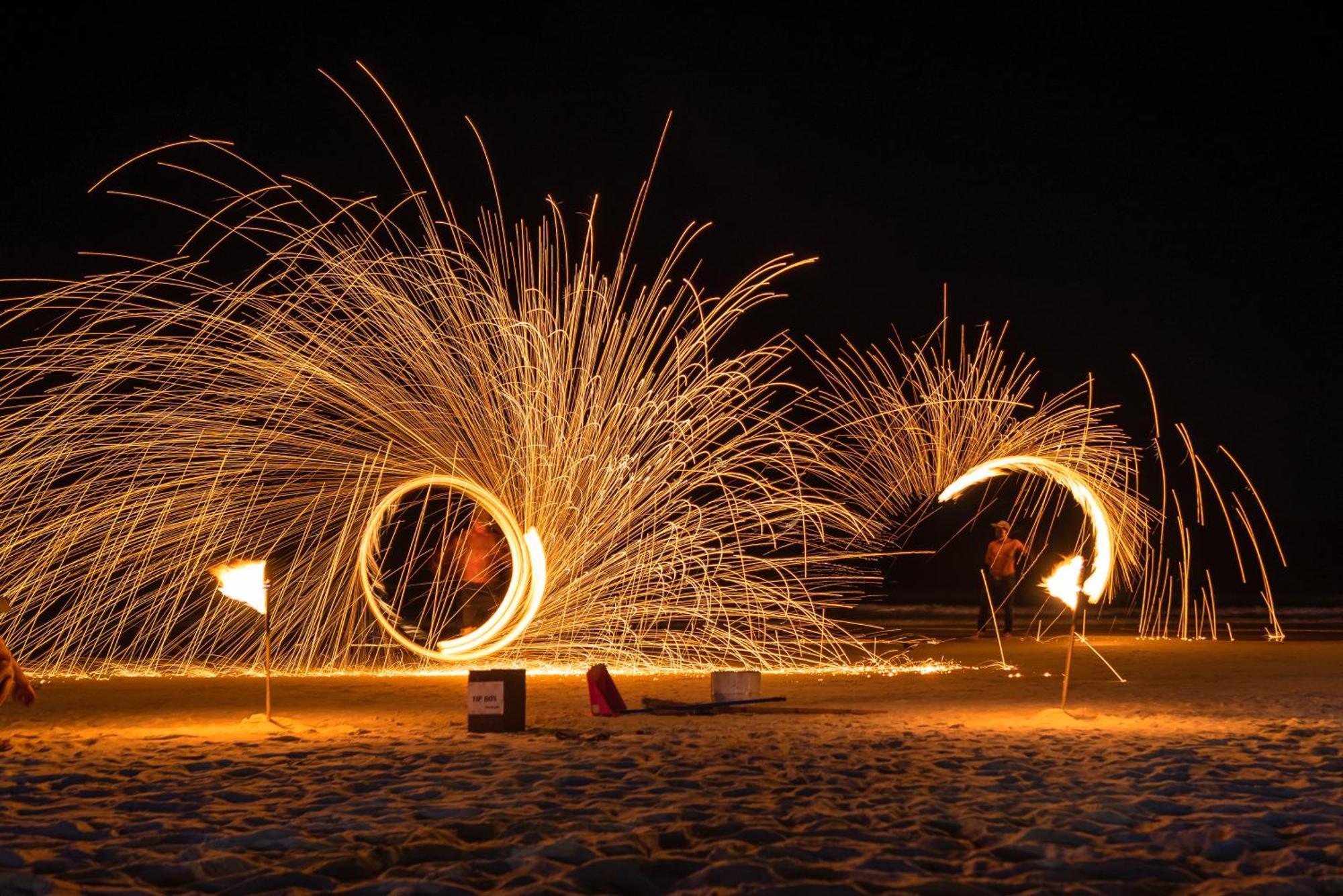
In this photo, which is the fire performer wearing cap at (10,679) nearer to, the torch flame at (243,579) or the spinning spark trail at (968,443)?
the torch flame at (243,579)

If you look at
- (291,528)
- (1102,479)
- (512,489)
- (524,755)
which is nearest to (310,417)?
(291,528)

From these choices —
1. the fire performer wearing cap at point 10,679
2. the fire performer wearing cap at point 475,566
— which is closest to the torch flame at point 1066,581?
the fire performer wearing cap at point 475,566

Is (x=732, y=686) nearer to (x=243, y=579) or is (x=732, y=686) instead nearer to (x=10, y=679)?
(x=243, y=579)

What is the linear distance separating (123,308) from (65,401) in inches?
34.3

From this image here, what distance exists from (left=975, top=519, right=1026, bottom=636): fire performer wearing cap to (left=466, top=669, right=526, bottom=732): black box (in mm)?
8623

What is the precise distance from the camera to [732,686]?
8.91 metres

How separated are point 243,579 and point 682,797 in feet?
14.0

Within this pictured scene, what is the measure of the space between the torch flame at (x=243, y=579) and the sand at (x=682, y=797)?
2.49 feet

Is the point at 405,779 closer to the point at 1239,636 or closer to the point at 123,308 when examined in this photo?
the point at 123,308

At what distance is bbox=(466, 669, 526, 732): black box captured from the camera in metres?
7.61

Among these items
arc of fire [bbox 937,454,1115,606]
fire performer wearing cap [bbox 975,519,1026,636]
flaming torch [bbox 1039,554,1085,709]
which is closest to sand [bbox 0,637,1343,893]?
flaming torch [bbox 1039,554,1085,709]

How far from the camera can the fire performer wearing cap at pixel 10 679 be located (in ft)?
24.6

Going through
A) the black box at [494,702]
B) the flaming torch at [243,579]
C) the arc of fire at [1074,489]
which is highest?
the arc of fire at [1074,489]

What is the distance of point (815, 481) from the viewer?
35.1 metres
